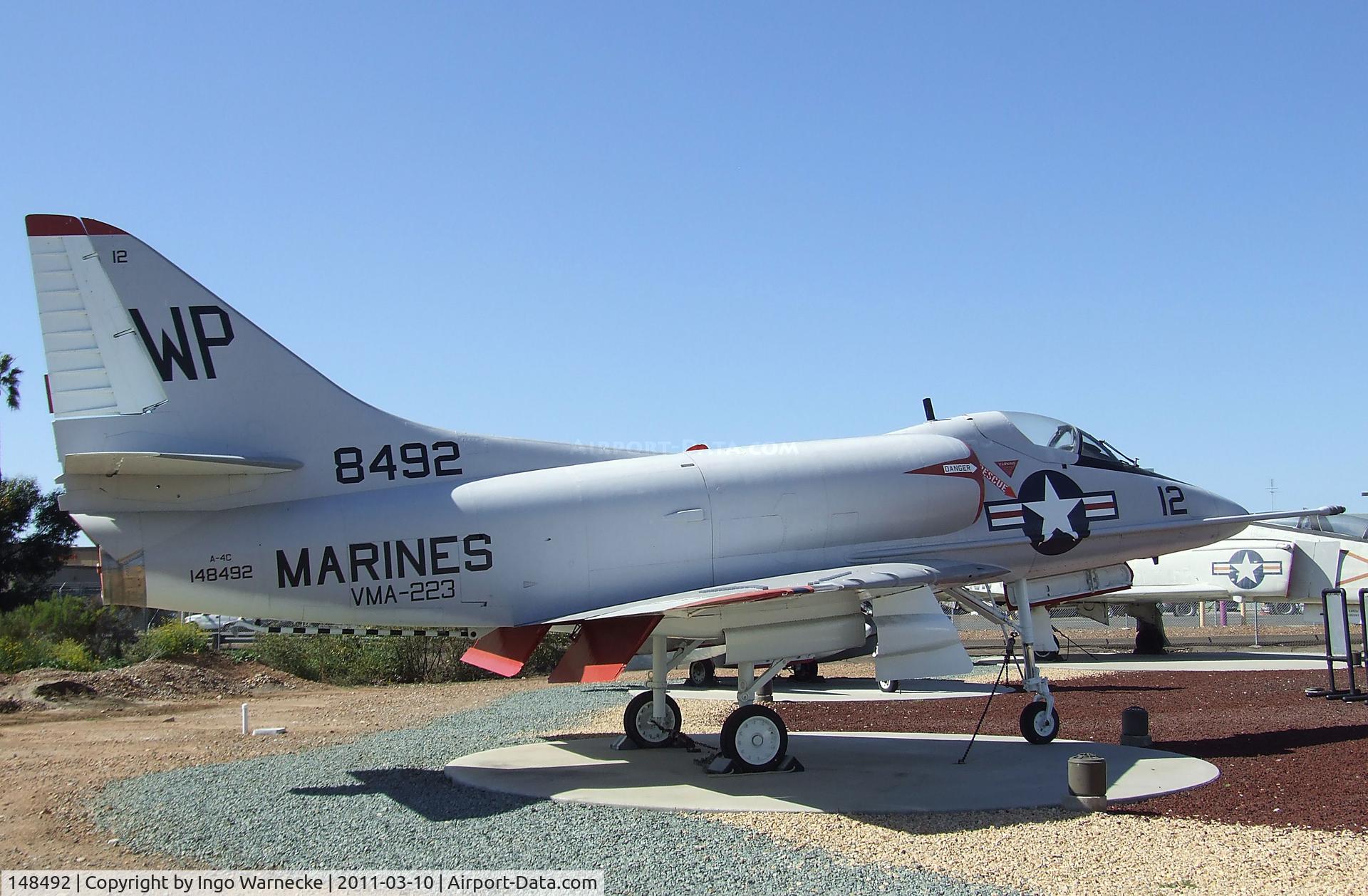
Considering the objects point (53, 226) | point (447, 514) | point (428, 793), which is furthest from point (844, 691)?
point (53, 226)

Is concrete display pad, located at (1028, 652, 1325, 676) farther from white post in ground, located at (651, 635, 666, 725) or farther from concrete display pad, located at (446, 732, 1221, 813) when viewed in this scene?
white post in ground, located at (651, 635, 666, 725)

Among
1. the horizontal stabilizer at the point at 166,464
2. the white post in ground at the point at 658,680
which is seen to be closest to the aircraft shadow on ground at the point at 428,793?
the white post in ground at the point at 658,680

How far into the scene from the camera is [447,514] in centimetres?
1051

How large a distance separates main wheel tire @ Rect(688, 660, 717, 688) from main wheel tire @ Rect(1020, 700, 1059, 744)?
34.7 ft

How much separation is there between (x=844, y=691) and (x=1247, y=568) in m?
13.6

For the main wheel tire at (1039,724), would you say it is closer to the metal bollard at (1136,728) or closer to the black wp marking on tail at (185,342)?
the metal bollard at (1136,728)

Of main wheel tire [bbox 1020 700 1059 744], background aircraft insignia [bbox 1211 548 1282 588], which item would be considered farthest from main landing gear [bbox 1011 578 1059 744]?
background aircraft insignia [bbox 1211 548 1282 588]

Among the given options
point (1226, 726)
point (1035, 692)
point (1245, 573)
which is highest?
point (1245, 573)

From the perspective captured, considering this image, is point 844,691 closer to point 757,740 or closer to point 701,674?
point 701,674

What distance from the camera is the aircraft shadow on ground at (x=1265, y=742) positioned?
1181 centimetres

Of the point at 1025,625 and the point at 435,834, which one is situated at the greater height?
the point at 1025,625

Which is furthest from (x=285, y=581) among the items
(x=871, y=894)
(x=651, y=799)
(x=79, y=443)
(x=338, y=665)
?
(x=338, y=665)

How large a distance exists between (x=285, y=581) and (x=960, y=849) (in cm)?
652

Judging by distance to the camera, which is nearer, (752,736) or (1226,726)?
(752,736)
